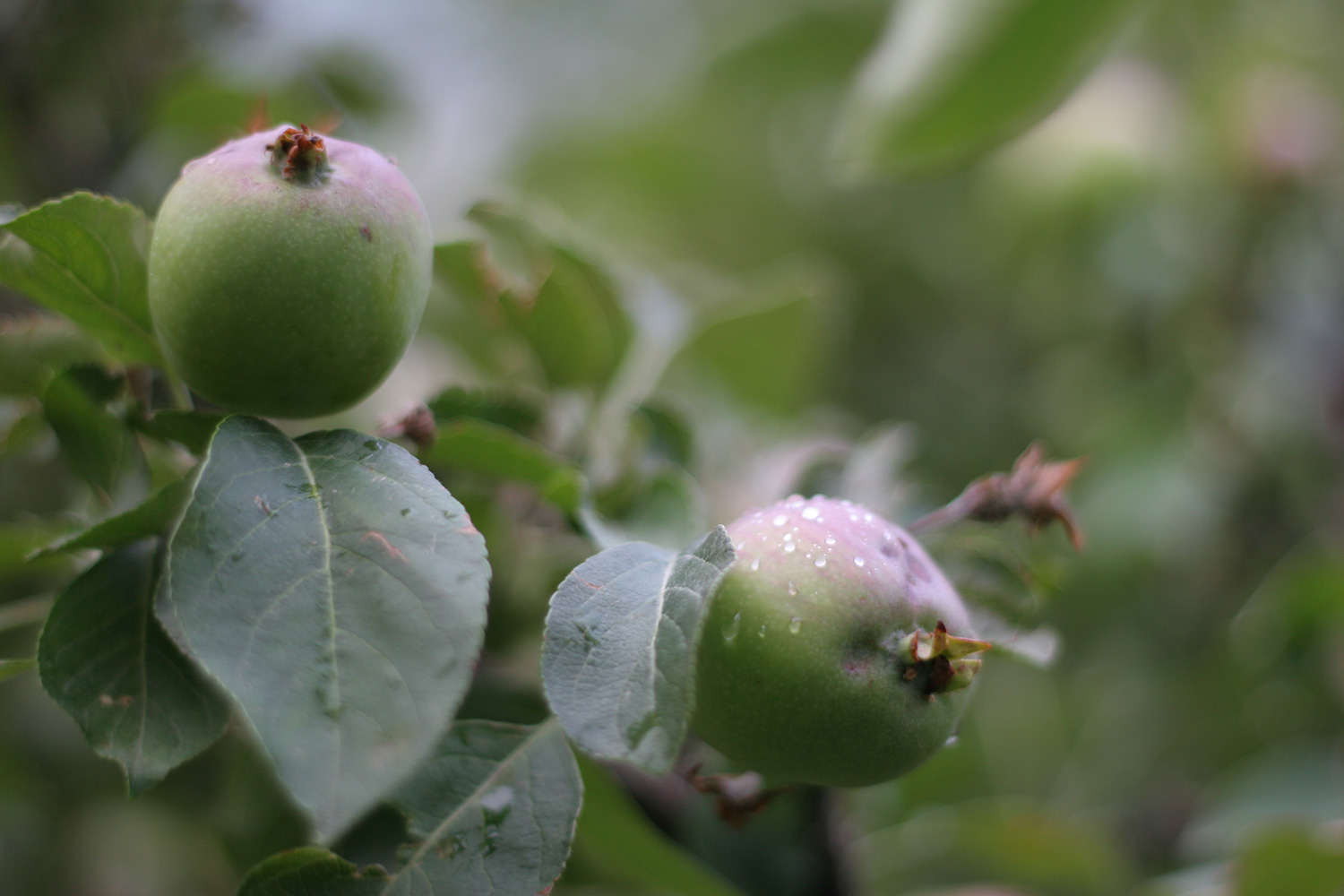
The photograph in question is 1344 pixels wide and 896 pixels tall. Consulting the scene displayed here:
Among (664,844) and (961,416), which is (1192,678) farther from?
(664,844)

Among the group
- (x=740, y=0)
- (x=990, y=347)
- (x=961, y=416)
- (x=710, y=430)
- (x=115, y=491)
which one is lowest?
(x=115, y=491)

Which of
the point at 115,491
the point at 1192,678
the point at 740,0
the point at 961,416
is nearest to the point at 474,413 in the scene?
the point at 115,491

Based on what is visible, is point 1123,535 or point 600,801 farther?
point 1123,535

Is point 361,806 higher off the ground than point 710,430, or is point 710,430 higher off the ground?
point 710,430

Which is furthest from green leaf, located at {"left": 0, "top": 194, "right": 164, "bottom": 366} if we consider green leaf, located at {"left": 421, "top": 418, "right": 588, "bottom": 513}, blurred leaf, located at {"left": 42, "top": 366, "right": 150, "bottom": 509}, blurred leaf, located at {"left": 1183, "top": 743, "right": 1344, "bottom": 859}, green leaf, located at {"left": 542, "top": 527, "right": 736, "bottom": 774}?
blurred leaf, located at {"left": 1183, "top": 743, "right": 1344, "bottom": 859}

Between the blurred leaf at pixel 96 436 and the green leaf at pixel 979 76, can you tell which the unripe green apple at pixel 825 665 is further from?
the green leaf at pixel 979 76

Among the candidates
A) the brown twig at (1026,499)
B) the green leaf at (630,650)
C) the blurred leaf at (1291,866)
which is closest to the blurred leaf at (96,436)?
the green leaf at (630,650)
